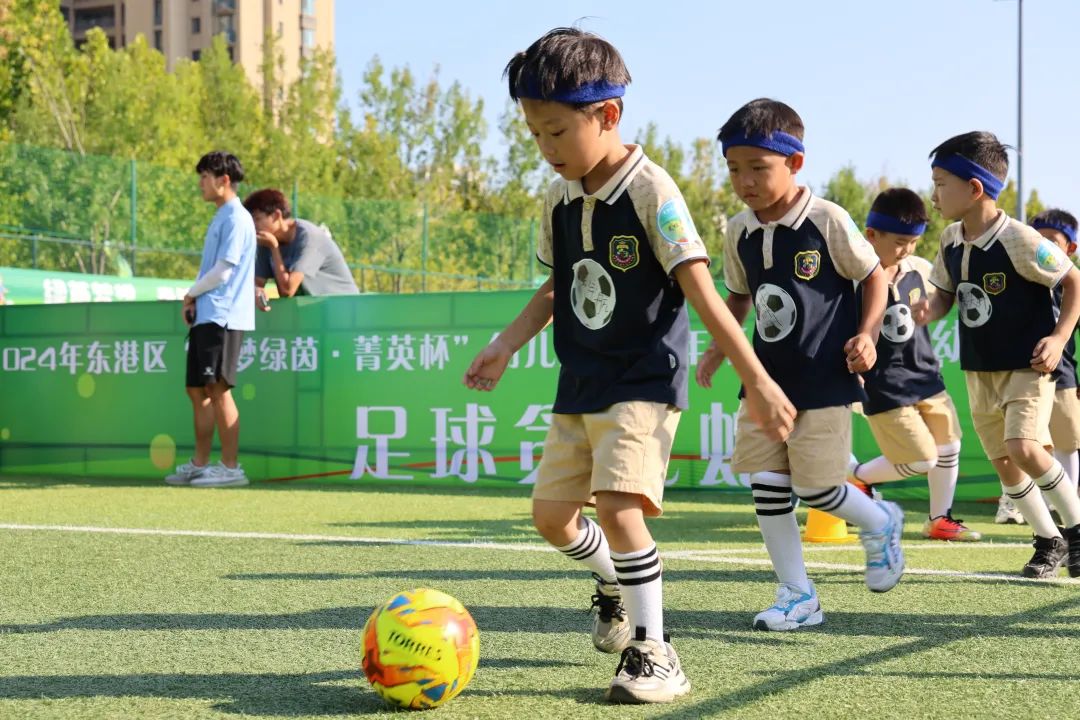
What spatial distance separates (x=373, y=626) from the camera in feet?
10.3

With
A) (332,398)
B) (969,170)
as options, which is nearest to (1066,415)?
(969,170)

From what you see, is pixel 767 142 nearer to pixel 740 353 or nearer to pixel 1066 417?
pixel 740 353

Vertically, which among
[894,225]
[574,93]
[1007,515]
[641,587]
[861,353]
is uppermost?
[574,93]

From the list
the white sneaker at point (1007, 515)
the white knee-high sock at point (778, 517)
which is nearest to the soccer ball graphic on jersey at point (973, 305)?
the white knee-high sock at point (778, 517)

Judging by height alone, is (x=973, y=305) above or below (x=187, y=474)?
above

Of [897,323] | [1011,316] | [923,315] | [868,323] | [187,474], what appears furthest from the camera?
[187,474]

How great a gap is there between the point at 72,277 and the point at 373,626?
12.3 m

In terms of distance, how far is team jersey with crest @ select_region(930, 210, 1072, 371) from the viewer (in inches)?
202

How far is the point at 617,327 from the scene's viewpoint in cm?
336

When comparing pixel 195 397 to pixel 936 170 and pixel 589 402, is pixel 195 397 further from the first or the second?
pixel 589 402

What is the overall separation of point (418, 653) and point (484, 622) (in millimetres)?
1168

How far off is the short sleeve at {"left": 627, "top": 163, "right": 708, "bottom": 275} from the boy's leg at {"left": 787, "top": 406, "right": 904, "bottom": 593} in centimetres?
121

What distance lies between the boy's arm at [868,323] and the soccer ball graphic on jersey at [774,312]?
20cm

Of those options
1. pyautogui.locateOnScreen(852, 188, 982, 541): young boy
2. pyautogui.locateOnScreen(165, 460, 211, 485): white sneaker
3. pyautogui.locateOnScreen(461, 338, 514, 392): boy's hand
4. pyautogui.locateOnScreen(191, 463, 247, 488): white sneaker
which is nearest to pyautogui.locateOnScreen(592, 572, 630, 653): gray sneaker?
pyautogui.locateOnScreen(461, 338, 514, 392): boy's hand
